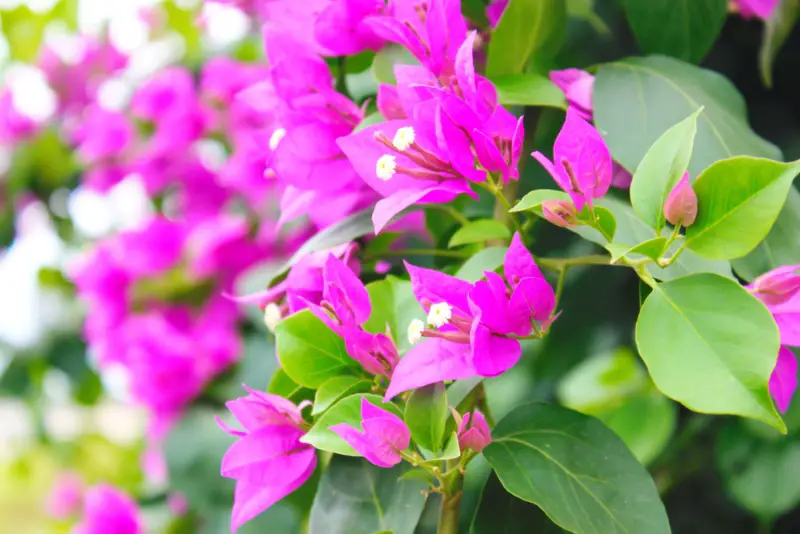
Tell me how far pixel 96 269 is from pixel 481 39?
882 mm

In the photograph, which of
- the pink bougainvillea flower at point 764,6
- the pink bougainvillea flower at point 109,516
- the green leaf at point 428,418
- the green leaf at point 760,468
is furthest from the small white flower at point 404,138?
the pink bougainvillea flower at point 109,516

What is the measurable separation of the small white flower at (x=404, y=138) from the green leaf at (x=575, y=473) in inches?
6.0

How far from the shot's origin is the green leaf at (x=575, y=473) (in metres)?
0.36

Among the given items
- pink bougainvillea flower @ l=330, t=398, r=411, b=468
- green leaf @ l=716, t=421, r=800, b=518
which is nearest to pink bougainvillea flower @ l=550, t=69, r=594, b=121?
pink bougainvillea flower @ l=330, t=398, r=411, b=468

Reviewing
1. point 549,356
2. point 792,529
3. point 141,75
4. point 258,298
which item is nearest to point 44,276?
point 141,75

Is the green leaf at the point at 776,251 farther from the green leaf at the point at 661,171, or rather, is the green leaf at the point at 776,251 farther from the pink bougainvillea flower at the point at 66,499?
the pink bougainvillea flower at the point at 66,499

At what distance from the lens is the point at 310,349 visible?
414 mm

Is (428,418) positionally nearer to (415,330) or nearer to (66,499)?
(415,330)

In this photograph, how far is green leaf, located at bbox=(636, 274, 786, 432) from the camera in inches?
11.3

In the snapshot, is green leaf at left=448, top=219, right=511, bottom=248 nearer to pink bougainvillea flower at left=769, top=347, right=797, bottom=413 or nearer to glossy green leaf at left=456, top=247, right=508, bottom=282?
glossy green leaf at left=456, top=247, right=508, bottom=282

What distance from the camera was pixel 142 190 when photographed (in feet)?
4.51

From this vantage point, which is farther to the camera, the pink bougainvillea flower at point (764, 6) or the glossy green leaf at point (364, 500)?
the pink bougainvillea flower at point (764, 6)

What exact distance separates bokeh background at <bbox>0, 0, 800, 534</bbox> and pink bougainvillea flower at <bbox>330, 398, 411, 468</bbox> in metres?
0.09


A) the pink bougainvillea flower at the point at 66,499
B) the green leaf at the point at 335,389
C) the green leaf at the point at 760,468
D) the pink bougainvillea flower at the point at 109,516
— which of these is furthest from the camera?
the pink bougainvillea flower at the point at 66,499
